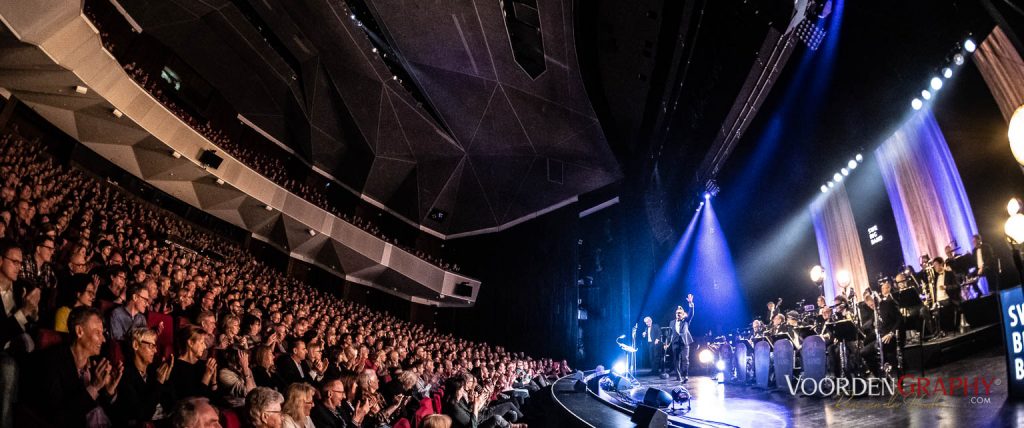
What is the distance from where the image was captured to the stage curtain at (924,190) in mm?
6379

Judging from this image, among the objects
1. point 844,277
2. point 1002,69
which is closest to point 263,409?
point 1002,69

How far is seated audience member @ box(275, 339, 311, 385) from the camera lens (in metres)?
2.93

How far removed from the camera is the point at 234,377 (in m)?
2.32

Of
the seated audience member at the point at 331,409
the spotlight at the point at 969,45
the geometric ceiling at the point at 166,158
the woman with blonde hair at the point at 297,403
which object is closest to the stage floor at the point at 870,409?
the seated audience member at the point at 331,409

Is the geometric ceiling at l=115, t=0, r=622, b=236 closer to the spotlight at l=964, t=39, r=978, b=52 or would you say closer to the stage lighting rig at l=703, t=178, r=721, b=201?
the stage lighting rig at l=703, t=178, r=721, b=201

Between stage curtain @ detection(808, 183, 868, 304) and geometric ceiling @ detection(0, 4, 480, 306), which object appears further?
stage curtain @ detection(808, 183, 868, 304)

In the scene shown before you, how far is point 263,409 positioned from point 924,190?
8681 millimetres

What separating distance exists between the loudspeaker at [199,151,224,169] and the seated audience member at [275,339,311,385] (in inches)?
301

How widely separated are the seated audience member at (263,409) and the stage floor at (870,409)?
1.73m

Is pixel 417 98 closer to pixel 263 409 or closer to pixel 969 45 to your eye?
pixel 969 45

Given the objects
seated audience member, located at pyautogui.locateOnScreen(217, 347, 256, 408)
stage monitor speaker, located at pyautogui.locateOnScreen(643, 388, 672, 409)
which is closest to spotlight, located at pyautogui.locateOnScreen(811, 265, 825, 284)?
stage monitor speaker, located at pyautogui.locateOnScreen(643, 388, 672, 409)

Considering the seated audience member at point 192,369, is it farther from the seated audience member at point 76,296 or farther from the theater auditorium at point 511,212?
the seated audience member at point 76,296

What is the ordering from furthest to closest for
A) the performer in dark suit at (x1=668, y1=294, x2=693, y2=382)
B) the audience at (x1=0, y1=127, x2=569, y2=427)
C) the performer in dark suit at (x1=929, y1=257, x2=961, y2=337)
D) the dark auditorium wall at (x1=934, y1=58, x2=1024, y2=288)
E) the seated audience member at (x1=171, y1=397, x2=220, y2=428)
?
the performer in dark suit at (x1=668, y1=294, x2=693, y2=382)
the dark auditorium wall at (x1=934, y1=58, x2=1024, y2=288)
the performer in dark suit at (x1=929, y1=257, x2=961, y2=337)
the audience at (x1=0, y1=127, x2=569, y2=427)
the seated audience member at (x1=171, y1=397, x2=220, y2=428)

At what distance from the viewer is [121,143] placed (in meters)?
8.40
